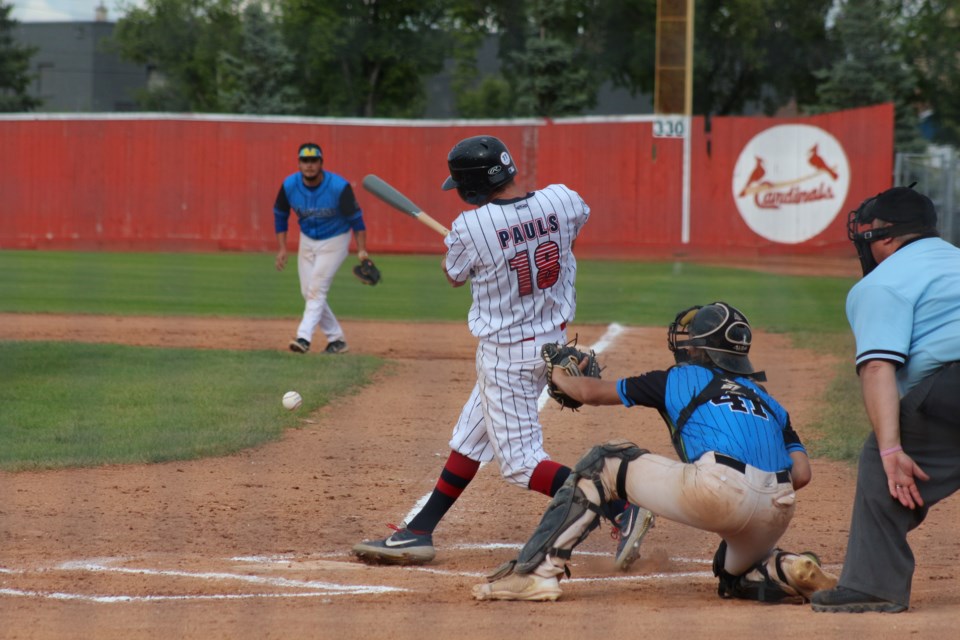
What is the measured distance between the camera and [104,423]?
8125 mm

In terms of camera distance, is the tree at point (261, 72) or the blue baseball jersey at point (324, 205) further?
the tree at point (261, 72)

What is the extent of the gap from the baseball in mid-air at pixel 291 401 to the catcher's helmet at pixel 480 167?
3843mm

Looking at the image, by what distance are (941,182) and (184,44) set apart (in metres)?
30.9

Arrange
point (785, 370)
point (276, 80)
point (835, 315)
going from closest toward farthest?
point (785, 370), point (835, 315), point (276, 80)

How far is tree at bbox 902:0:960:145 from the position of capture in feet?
124

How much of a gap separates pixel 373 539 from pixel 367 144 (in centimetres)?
2113

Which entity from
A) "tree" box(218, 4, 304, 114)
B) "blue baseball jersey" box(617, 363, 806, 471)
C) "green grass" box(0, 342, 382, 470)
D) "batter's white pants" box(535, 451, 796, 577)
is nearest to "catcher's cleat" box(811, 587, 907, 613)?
"batter's white pants" box(535, 451, 796, 577)

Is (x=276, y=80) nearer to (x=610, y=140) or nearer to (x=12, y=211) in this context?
(x=12, y=211)

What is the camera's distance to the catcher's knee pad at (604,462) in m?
4.48

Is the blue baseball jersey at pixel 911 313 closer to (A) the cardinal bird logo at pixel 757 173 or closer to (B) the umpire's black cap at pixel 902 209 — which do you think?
(B) the umpire's black cap at pixel 902 209

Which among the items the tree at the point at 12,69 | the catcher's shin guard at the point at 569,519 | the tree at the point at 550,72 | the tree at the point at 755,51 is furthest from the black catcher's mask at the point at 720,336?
the tree at the point at 12,69

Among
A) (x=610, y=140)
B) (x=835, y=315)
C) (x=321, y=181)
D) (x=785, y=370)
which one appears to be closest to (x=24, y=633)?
(x=321, y=181)

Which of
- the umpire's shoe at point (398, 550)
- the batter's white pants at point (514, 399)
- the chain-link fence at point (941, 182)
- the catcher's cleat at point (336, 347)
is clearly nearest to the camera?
the batter's white pants at point (514, 399)

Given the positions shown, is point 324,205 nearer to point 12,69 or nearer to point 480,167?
point 480,167
